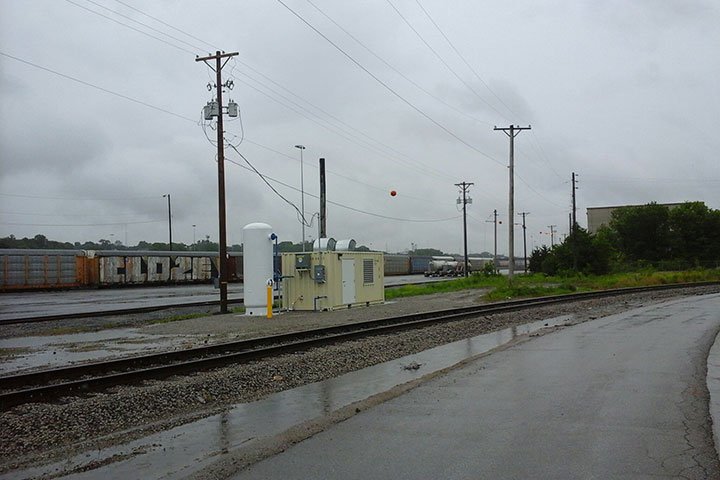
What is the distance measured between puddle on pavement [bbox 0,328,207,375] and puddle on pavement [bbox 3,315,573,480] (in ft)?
19.7

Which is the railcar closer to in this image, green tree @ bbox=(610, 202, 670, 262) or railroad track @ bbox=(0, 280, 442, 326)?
railroad track @ bbox=(0, 280, 442, 326)

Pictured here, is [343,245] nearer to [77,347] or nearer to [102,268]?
[77,347]

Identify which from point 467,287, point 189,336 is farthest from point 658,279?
point 189,336

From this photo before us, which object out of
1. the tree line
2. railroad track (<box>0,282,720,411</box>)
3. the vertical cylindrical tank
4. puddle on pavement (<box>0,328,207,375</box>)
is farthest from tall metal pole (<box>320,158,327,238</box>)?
the tree line

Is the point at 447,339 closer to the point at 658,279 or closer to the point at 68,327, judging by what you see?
the point at 68,327

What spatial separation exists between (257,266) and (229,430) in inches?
646

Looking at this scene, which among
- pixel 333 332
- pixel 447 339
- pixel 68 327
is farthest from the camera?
pixel 68 327

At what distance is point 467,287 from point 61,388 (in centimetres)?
4091

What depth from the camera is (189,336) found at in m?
17.6

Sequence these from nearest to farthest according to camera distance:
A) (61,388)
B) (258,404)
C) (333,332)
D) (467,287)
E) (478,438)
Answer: (478,438) < (258,404) < (61,388) < (333,332) < (467,287)

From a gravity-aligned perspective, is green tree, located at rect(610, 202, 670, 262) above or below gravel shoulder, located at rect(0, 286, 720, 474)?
above

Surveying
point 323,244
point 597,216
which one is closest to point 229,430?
point 323,244

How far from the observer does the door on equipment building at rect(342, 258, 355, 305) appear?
1024 inches

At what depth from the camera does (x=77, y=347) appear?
51.5 ft
